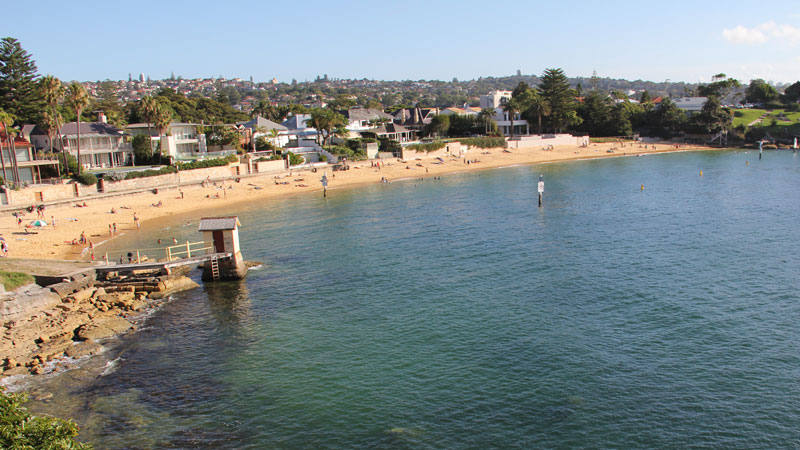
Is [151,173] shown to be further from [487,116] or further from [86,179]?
[487,116]

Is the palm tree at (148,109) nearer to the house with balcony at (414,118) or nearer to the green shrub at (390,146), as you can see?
the green shrub at (390,146)

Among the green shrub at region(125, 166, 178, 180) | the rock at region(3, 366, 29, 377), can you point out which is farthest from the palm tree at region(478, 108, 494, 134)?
the rock at region(3, 366, 29, 377)

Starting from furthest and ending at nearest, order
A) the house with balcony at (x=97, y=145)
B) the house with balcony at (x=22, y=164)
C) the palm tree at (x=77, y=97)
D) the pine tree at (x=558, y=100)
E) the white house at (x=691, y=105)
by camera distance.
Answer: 1. the white house at (x=691, y=105)
2. the pine tree at (x=558, y=100)
3. the house with balcony at (x=97, y=145)
4. the palm tree at (x=77, y=97)
5. the house with balcony at (x=22, y=164)

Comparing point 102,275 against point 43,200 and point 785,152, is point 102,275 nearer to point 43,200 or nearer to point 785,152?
point 43,200

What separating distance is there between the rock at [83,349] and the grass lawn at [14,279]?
6.76m

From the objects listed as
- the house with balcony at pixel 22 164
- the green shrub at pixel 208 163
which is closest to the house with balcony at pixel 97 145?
the house with balcony at pixel 22 164

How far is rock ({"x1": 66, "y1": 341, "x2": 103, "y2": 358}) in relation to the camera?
2544 cm

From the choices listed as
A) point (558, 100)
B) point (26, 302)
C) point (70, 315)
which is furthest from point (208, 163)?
point (558, 100)

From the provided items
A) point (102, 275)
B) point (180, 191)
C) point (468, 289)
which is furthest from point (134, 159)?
point (468, 289)

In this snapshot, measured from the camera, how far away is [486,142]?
117000mm

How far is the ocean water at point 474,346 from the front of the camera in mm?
18953

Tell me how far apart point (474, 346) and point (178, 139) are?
71.0 metres

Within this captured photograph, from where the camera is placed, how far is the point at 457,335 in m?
26.5

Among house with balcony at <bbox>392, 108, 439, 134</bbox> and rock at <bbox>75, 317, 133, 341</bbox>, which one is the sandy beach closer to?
rock at <bbox>75, 317, 133, 341</bbox>
